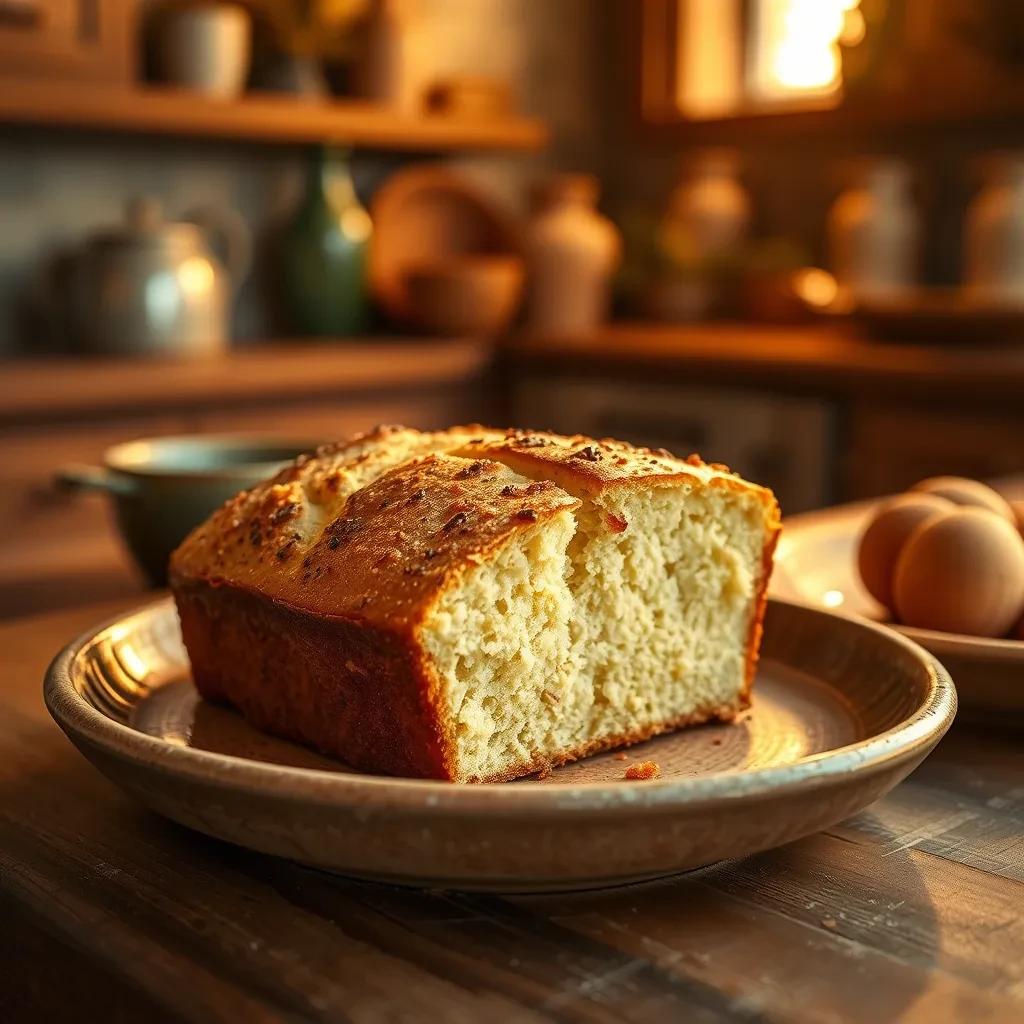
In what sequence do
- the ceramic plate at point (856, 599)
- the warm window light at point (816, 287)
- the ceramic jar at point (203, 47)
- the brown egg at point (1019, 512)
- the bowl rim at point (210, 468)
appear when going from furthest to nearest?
the warm window light at point (816, 287), the ceramic jar at point (203, 47), the bowl rim at point (210, 468), the brown egg at point (1019, 512), the ceramic plate at point (856, 599)

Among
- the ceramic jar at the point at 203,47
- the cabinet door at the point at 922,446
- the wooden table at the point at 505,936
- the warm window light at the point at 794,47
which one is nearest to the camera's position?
the wooden table at the point at 505,936

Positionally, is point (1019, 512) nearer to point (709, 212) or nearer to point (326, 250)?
point (326, 250)

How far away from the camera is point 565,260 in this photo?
354cm

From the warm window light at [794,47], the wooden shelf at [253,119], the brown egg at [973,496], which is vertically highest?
the warm window light at [794,47]

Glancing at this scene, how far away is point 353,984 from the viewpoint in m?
0.54

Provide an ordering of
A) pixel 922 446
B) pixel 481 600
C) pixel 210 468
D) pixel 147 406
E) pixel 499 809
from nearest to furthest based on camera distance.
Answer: pixel 499 809, pixel 481 600, pixel 210 468, pixel 922 446, pixel 147 406

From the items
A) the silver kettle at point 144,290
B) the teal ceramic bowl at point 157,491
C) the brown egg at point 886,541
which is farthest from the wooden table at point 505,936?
the silver kettle at point 144,290

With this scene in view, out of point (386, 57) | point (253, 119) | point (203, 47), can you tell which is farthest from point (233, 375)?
point (386, 57)

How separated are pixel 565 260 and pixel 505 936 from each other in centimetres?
308

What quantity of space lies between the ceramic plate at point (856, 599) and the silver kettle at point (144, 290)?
1892 millimetres

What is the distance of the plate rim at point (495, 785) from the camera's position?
0.54 meters

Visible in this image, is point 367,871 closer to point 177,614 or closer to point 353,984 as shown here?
point 353,984

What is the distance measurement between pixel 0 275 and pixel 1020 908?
117 inches

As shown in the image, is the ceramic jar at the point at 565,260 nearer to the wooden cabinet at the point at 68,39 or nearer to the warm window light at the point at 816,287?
the warm window light at the point at 816,287
